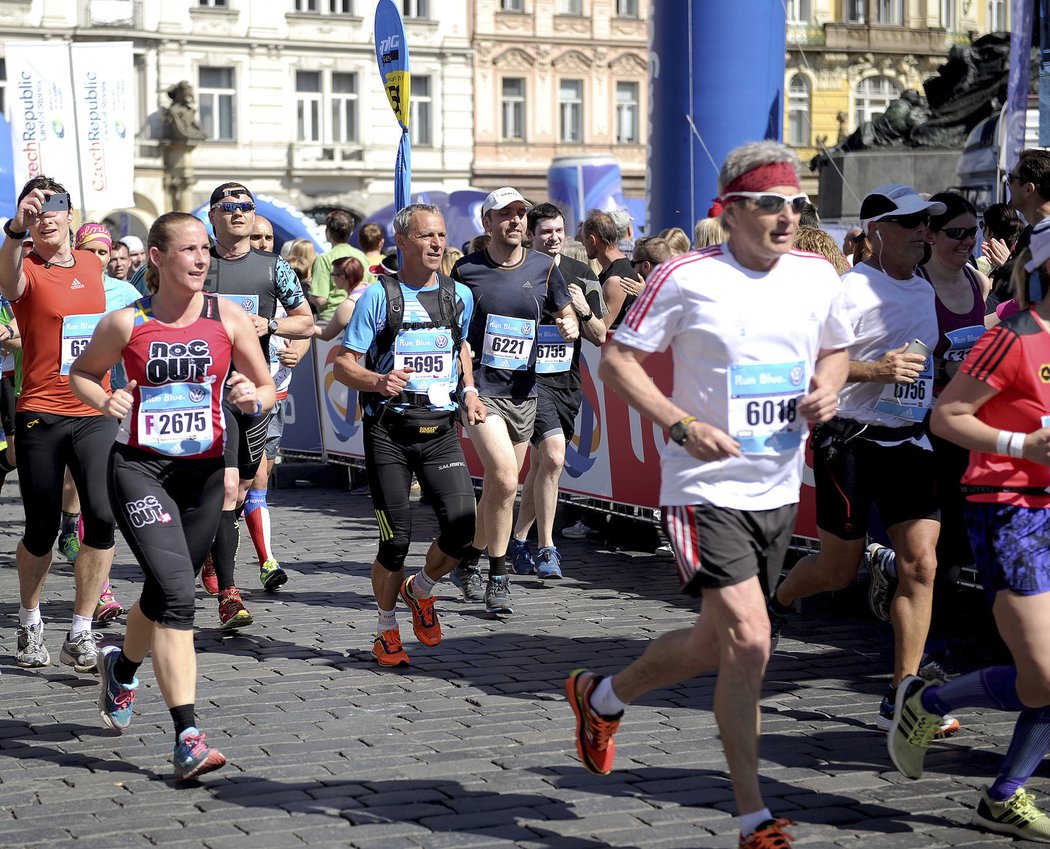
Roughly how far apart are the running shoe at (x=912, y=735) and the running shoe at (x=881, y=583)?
2.25 meters

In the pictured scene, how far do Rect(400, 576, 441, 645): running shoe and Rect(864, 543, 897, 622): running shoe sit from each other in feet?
6.43

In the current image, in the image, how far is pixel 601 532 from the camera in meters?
11.3

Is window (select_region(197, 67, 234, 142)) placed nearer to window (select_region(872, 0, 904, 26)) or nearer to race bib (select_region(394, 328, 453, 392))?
window (select_region(872, 0, 904, 26))

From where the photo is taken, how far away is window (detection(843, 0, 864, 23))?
53.4 m

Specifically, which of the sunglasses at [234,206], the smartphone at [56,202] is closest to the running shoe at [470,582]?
the sunglasses at [234,206]

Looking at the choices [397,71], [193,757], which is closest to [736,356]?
[193,757]

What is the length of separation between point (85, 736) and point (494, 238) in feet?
12.2

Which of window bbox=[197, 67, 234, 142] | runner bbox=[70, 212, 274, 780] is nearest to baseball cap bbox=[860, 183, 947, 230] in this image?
runner bbox=[70, 212, 274, 780]

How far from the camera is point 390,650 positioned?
7.27 metres

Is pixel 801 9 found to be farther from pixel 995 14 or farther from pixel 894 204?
pixel 894 204

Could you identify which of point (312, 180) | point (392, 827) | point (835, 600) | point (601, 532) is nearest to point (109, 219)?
point (312, 180)

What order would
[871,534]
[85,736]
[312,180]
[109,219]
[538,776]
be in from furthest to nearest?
1. [312,180]
2. [109,219]
3. [871,534]
4. [85,736]
5. [538,776]

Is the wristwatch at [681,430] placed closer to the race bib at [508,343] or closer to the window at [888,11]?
the race bib at [508,343]

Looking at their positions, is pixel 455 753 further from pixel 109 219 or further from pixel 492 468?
pixel 109 219
